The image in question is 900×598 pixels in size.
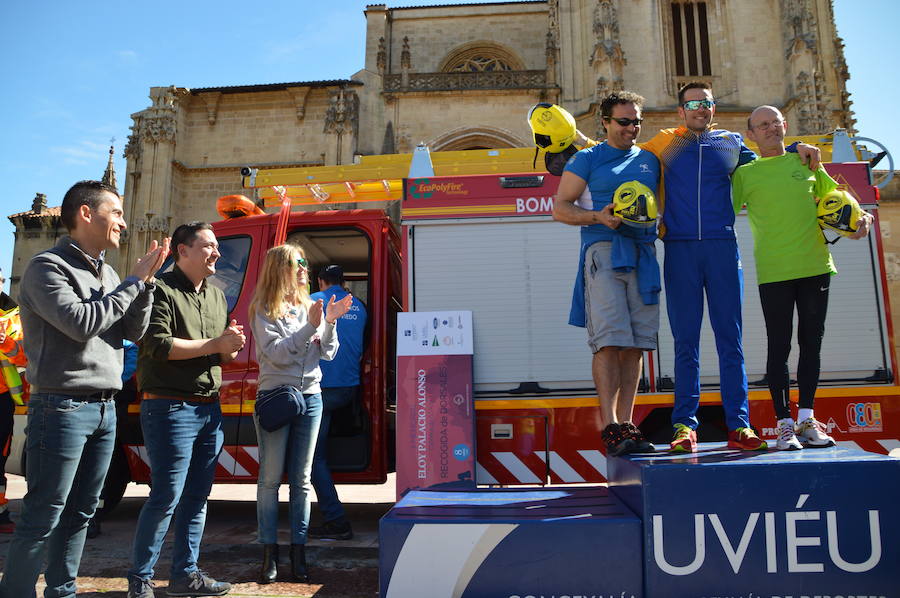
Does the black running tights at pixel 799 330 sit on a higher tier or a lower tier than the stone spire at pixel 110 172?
lower

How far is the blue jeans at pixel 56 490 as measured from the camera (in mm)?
2465

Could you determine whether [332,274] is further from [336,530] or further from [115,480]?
[115,480]

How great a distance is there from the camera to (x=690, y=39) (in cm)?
2238

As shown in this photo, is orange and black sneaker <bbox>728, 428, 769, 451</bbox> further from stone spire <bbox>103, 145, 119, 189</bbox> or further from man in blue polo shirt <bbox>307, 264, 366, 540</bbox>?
stone spire <bbox>103, 145, 119, 189</bbox>

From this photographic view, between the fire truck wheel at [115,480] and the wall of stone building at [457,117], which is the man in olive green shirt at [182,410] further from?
the wall of stone building at [457,117]

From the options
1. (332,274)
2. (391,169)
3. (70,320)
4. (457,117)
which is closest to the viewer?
(70,320)

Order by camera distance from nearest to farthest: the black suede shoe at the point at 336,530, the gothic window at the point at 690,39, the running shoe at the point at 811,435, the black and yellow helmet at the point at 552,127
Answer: the running shoe at the point at 811,435 → the black and yellow helmet at the point at 552,127 → the black suede shoe at the point at 336,530 → the gothic window at the point at 690,39

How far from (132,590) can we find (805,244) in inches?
154

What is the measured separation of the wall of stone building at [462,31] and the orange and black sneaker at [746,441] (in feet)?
80.7

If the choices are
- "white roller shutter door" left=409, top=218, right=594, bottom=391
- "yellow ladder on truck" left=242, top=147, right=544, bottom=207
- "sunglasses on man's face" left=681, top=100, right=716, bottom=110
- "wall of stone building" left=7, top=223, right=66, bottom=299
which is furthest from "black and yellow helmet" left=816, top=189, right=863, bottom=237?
"wall of stone building" left=7, top=223, right=66, bottom=299

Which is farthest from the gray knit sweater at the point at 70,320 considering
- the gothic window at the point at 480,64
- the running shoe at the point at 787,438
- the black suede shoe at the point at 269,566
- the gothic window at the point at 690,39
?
the gothic window at the point at 480,64

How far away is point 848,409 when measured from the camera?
4535 mm

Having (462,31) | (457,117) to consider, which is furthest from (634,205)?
(462,31)

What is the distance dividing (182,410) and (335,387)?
164 cm
